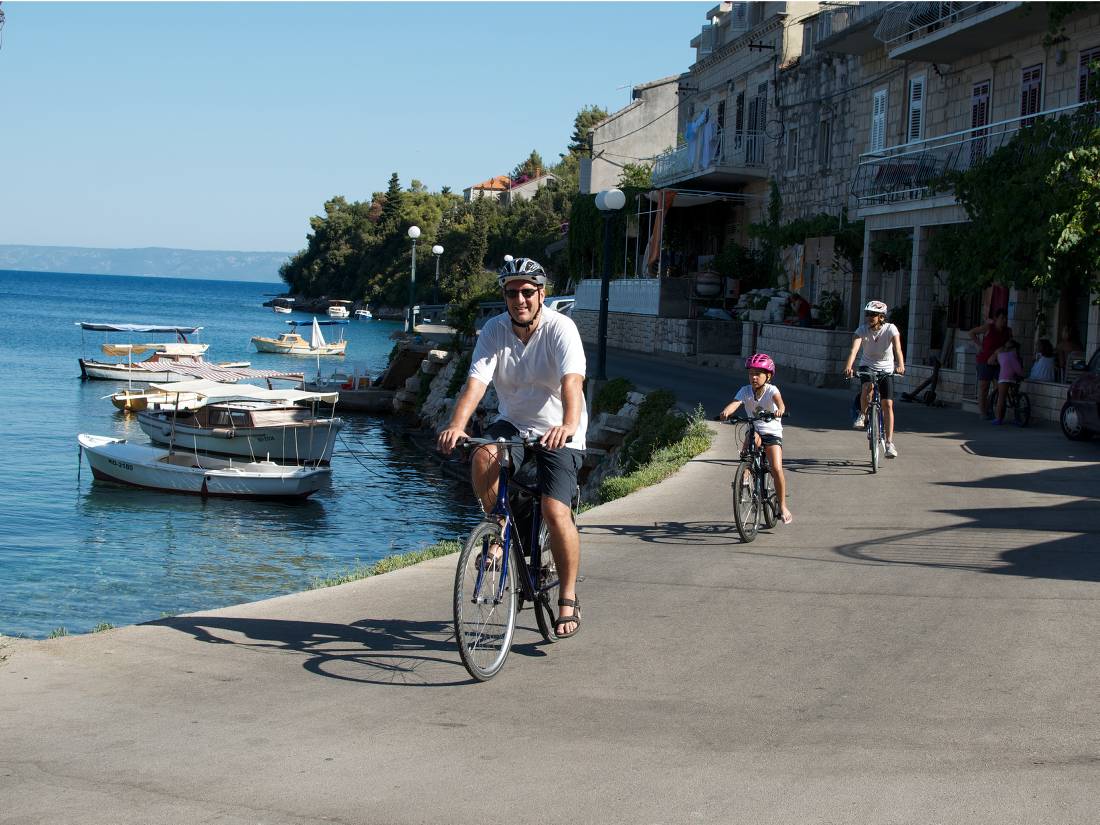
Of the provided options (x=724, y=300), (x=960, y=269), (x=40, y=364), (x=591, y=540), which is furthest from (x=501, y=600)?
(x=40, y=364)

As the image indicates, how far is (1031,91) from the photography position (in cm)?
2325

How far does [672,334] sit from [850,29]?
35.0 ft

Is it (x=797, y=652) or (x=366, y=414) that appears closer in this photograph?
(x=797, y=652)

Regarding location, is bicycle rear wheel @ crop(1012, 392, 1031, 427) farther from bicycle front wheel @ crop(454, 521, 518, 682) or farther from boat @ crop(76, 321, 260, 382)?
boat @ crop(76, 321, 260, 382)

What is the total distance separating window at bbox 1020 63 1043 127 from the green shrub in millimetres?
9247

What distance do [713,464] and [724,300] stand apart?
73.4 ft

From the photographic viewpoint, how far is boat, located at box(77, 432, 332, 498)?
93.0 feet

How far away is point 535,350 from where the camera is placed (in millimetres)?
6180

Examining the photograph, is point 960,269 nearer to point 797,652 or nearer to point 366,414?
point 797,652

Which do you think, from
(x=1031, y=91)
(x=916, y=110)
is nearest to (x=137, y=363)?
(x=916, y=110)

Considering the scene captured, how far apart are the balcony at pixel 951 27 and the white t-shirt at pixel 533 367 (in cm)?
1826

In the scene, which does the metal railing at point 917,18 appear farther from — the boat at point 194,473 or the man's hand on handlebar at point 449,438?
the man's hand on handlebar at point 449,438

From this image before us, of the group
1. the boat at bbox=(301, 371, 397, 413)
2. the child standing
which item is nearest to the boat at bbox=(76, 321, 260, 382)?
the boat at bbox=(301, 371, 397, 413)

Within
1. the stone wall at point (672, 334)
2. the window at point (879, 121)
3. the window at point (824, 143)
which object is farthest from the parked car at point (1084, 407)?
the window at point (824, 143)
